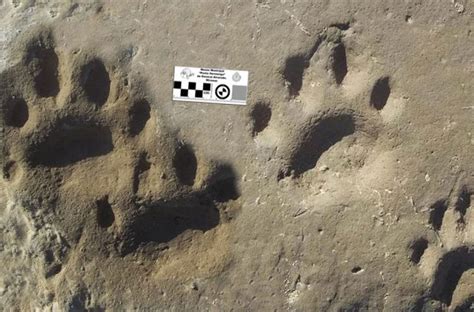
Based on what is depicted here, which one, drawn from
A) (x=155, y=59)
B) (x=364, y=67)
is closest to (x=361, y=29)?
(x=364, y=67)

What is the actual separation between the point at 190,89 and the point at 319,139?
603 mm

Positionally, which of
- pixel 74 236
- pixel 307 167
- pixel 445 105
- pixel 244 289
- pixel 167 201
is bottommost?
pixel 244 289

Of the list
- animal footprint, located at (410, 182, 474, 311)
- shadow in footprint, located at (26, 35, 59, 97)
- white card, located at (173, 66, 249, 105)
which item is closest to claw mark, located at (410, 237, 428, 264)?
animal footprint, located at (410, 182, 474, 311)

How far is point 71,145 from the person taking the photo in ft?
8.40

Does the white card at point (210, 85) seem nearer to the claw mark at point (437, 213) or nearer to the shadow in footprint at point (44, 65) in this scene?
the shadow in footprint at point (44, 65)

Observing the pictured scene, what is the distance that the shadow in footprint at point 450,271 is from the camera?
2.54m

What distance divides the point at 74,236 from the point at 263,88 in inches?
40.7

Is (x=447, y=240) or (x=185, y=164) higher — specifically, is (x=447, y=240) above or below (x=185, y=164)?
below

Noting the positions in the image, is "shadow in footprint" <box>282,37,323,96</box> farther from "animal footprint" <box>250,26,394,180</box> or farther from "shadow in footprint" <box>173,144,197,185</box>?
"shadow in footprint" <box>173,144,197,185</box>

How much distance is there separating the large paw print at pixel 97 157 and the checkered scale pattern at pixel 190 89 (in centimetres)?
13

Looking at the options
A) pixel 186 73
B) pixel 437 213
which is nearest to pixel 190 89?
pixel 186 73

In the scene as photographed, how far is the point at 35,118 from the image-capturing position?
8.19 feet

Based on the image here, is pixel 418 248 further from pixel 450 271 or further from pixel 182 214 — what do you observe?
pixel 182 214

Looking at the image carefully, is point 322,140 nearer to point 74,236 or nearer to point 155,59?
point 155,59
